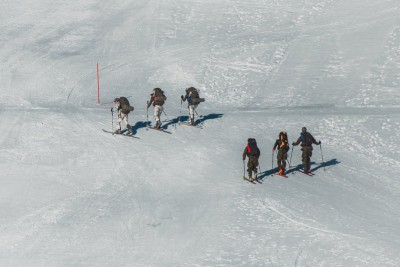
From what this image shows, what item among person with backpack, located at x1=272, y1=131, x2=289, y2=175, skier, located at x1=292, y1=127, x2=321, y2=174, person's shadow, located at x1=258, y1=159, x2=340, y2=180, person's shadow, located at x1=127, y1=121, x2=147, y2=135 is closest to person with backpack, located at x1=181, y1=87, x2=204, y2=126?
person's shadow, located at x1=127, y1=121, x2=147, y2=135

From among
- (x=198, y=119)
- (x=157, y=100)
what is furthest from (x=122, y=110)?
(x=198, y=119)

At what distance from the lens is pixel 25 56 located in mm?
42156

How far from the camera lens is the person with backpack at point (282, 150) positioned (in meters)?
27.5

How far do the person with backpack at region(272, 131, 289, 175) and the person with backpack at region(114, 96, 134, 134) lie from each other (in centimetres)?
654

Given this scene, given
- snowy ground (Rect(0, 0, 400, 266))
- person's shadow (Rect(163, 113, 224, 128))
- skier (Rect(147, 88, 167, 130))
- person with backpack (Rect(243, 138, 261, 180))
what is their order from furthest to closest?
person's shadow (Rect(163, 113, 224, 128)), skier (Rect(147, 88, 167, 130)), person with backpack (Rect(243, 138, 261, 180)), snowy ground (Rect(0, 0, 400, 266))

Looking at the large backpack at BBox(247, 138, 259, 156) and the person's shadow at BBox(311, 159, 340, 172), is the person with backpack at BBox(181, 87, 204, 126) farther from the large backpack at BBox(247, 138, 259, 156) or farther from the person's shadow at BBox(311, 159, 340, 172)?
the large backpack at BBox(247, 138, 259, 156)

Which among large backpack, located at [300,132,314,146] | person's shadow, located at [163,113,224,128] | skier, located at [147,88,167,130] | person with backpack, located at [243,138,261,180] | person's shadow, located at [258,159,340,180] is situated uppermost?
skier, located at [147,88,167,130]

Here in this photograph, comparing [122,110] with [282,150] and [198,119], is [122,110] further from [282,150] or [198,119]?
[282,150]

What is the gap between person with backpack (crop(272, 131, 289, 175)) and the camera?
27.5 meters

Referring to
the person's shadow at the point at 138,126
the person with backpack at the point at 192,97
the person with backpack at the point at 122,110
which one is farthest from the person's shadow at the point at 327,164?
the person's shadow at the point at 138,126

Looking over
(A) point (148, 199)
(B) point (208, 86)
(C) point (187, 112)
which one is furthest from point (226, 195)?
(B) point (208, 86)

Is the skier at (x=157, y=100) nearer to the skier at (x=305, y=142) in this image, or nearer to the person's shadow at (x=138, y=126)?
the person's shadow at (x=138, y=126)

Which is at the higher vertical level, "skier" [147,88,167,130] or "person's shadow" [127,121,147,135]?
"skier" [147,88,167,130]

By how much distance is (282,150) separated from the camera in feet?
90.7
